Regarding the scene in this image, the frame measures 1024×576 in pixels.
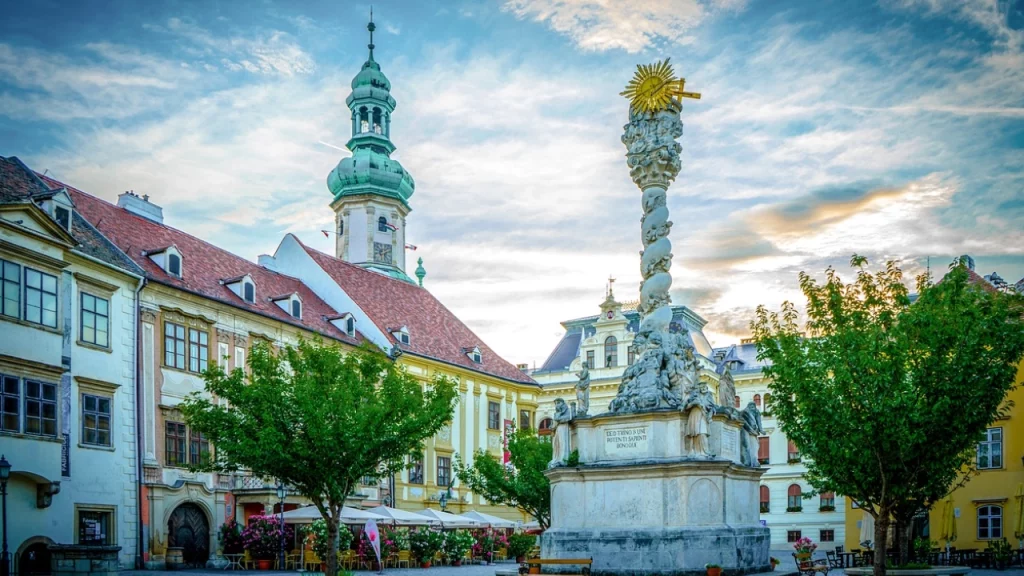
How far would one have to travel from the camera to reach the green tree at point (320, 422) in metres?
24.0

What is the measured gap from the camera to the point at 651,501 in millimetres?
20953

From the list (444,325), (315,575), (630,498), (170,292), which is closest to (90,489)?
(170,292)

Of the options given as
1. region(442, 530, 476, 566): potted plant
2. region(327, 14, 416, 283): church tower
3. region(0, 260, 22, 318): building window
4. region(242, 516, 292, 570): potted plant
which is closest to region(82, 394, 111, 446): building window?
region(0, 260, 22, 318): building window

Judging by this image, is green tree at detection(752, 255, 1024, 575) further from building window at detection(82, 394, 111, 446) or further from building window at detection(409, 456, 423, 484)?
building window at detection(409, 456, 423, 484)

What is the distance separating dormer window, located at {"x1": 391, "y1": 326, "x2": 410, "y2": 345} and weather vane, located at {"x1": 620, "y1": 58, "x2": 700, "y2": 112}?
26.4 m

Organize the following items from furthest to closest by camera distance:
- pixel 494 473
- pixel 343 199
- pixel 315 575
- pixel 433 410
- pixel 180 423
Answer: pixel 343 199 → pixel 494 473 → pixel 180 423 → pixel 433 410 → pixel 315 575

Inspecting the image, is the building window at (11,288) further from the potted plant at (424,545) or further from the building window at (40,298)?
the potted plant at (424,545)

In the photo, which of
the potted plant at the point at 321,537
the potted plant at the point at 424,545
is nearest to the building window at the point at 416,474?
the potted plant at the point at 424,545

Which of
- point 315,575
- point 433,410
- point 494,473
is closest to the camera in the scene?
point 315,575

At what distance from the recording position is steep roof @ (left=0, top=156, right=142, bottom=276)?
30.1m

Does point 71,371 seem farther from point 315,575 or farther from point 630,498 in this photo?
point 630,498

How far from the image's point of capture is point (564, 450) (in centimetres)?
2238

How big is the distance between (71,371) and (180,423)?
547 centimetres

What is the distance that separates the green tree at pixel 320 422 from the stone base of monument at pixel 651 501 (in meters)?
4.58
